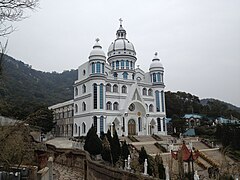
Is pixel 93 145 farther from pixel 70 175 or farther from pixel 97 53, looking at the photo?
pixel 97 53

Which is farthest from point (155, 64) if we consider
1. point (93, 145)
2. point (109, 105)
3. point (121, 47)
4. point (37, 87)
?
point (37, 87)

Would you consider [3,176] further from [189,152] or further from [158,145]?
[158,145]

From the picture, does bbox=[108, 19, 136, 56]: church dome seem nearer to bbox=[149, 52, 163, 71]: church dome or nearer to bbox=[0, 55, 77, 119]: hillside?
bbox=[149, 52, 163, 71]: church dome

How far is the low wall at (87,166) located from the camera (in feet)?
31.5

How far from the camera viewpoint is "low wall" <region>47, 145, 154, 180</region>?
9.59 m

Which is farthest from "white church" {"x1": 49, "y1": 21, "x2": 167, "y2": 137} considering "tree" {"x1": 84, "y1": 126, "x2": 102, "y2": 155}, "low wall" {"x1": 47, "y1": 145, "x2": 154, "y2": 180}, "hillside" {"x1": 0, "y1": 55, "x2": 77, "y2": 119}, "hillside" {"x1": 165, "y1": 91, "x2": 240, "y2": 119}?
"hillside" {"x1": 165, "y1": 91, "x2": 240, "y2": 119}

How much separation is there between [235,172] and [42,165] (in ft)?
27.2

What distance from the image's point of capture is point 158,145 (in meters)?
29.8

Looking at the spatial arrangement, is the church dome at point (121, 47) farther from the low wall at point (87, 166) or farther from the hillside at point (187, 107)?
the hillside at point (187, 107)

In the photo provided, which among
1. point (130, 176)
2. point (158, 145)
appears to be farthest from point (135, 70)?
point (130, 176)

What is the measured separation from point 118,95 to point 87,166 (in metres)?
21.9

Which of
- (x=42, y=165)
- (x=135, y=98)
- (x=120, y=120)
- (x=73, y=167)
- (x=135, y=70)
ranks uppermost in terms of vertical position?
(x=135, y=70)

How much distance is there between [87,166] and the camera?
666 inches

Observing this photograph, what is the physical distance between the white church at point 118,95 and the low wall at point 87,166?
10465 mm
